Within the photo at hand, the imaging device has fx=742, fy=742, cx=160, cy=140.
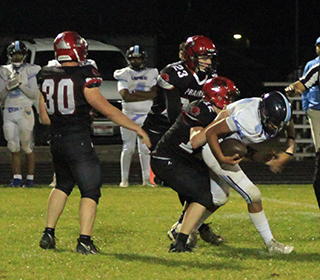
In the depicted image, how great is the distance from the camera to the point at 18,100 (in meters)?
11.2

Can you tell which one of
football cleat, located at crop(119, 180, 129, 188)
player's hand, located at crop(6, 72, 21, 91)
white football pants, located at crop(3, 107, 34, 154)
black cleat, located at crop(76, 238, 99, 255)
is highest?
player's hand, located at crop(6, 72, 21, 91)

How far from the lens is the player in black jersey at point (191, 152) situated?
624 cm

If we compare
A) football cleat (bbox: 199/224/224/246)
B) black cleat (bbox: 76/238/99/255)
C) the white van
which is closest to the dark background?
the white van

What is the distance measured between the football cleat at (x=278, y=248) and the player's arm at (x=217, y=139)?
88cm

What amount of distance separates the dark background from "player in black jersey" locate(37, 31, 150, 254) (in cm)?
1271

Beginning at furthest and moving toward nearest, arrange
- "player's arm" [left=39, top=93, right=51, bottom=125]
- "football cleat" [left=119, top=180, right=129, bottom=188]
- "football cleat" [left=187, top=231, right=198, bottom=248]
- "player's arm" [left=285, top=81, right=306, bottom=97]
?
"football cleat" [left=119, top=180, right=129, bottom=188]
"player's arm" [left=285, top=81, right=306, bottom=97]
"player's arm" [left=39, top=93, right=51, bottom=125]
"football cleat" [left=187, top=231, right=198, bottom=248]

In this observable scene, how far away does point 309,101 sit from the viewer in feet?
28.5

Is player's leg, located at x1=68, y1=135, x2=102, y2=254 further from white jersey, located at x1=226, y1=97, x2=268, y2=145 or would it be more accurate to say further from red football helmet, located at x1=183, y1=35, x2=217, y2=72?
red football helmet, located at x1=183, y1=35, x2=217, y2=72

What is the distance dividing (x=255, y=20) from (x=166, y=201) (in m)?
22.8

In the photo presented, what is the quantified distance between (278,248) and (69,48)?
7.98ft

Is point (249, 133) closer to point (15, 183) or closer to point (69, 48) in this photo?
point (69, 48)

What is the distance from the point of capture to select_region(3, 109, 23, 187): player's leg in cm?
1126

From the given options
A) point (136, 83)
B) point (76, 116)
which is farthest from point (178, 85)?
point (136, 83)

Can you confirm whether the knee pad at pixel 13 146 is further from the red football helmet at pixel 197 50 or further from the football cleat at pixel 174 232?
the football cleat at pixel 174 232
